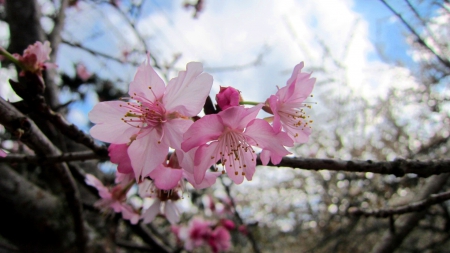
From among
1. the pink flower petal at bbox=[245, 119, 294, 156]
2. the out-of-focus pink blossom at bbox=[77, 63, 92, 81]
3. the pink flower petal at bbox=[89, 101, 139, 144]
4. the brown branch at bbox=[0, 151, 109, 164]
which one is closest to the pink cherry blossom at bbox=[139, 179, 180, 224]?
the brown branch at bbox=[0, 151, 109, 164]

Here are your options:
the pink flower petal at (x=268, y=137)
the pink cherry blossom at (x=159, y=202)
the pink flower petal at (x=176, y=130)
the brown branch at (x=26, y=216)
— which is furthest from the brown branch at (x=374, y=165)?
the brown branch at (x=26, y=216)

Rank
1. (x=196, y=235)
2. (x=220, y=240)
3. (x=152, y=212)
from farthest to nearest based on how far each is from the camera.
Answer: (x=196, y=235) → (x=220, y=240) → (x=152, y=212)

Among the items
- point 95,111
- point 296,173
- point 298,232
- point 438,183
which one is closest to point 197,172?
point 95,111

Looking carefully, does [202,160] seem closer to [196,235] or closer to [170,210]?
[170,210]

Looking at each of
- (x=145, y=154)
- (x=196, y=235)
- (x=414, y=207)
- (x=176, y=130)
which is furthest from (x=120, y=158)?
(x=196, y=235)

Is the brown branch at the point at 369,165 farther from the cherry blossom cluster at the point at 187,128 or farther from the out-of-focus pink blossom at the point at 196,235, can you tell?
the out-of-focus pink blossom at the point at 196,235

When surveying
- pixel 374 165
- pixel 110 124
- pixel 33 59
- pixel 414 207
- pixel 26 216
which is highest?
pixel 33 59
